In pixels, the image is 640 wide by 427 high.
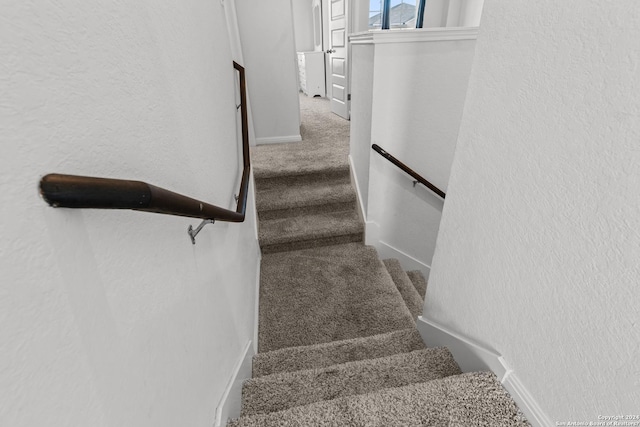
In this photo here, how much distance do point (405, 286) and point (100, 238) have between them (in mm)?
2392

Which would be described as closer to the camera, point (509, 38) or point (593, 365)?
point (593, 365)

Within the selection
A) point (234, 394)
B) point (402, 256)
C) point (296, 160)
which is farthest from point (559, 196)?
point (296, 160)

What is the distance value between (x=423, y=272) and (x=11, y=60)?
9.45 ft

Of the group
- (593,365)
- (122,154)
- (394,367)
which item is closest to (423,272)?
(394,367)

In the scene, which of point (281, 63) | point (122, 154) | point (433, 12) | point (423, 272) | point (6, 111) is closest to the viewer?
point (6, 111)

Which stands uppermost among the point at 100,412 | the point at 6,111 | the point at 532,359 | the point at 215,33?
the point at 215,33

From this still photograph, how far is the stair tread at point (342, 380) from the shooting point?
127cm

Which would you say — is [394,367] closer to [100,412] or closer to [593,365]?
[593,365]

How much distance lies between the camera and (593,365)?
0.74 meters

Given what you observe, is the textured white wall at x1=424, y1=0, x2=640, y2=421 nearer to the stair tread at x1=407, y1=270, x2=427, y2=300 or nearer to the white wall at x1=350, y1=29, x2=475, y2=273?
the white wall at x1=350, y1=29, x2=475, y2=273

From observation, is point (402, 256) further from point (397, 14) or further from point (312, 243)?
point (397, 14)

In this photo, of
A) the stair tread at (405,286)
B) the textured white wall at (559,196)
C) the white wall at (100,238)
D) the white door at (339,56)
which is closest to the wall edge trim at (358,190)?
the stair tread at (405,286)

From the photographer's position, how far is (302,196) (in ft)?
9.86

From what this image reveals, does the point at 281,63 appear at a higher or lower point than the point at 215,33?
lower
